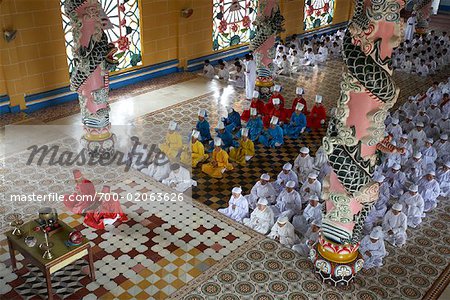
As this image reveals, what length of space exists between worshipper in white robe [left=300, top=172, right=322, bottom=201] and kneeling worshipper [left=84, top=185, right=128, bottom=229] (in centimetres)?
380

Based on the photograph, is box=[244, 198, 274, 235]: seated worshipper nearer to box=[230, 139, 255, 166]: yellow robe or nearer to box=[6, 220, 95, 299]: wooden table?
box=[230, 139, 255, 166]: yellow robe

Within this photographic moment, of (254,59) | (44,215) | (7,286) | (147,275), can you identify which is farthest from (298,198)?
(254,59)

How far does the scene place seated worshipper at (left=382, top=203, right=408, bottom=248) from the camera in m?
9.50

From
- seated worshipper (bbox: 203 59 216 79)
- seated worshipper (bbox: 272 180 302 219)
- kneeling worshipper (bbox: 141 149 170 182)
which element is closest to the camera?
seated worshipper (bbox: 272 180 302 219)

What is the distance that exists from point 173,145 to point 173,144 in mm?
25

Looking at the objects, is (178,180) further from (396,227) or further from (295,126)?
(396,227)

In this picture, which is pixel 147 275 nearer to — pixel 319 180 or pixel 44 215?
pixel 44 215

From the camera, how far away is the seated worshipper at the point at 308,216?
31.9 ft

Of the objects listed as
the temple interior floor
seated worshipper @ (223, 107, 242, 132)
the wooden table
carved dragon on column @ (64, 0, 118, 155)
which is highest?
carved dragon on column @ (64, 0, 118, 155)

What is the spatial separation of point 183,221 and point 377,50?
198 inches

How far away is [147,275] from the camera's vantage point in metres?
8.46

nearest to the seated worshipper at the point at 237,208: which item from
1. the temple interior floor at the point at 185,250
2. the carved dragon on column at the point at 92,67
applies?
the temple interior floor at the point at 185,250

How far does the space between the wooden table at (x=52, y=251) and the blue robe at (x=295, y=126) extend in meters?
7.24

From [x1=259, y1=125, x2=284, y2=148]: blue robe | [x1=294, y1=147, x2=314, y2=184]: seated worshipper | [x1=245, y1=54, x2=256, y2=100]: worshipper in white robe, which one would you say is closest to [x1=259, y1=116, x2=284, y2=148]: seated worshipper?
[x1=259, y1=125, x2=284, y2=148]: blue robe
